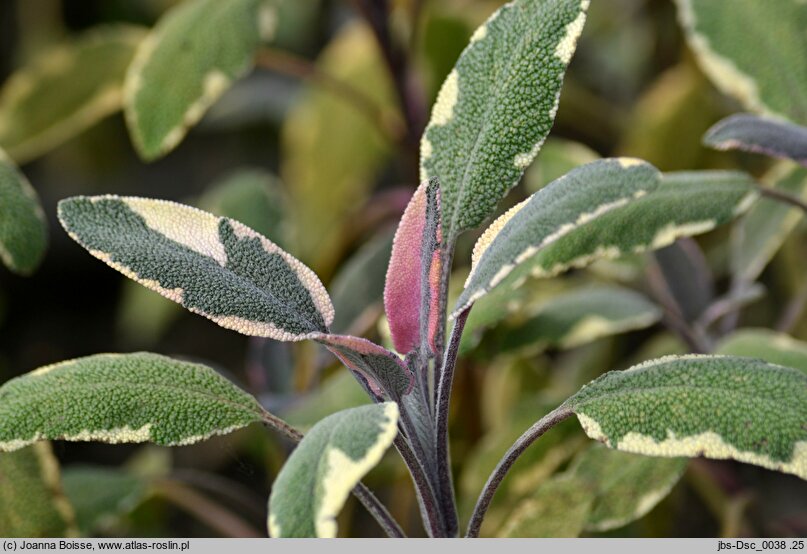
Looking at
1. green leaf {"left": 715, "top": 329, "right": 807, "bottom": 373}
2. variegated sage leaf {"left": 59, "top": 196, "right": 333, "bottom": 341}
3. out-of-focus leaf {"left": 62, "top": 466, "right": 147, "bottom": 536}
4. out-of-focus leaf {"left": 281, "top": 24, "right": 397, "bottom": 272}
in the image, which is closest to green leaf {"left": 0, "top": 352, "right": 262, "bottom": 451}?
variegated sage leaf {"left": 59, "top": 196, "right": 333, "bottom": 341}

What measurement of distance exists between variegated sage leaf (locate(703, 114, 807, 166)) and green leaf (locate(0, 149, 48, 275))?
0.49 meters

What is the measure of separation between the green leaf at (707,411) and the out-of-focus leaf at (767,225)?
35 centimetres

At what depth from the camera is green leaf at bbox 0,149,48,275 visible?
65 centimetres

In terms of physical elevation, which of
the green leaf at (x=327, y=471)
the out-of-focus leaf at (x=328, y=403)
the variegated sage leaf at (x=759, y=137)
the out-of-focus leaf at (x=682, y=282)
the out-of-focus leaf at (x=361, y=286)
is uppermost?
the variegated sage leaf at (x=759, y=137)

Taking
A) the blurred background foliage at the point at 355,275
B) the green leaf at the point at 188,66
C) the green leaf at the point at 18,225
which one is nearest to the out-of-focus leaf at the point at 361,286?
the blurred background foliage at the point at 355,275

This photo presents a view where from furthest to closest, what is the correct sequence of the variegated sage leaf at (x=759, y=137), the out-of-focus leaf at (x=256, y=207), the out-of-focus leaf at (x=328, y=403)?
the out-of-focus leaf at (x=256, y=207), the out-of-focus leaf at (x=328, y=403), the variegated sage leaf at (x=759, y=137)

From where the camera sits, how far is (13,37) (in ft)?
6.47

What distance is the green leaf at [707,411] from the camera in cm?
49

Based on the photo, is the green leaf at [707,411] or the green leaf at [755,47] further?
the green leaf at [755,47]

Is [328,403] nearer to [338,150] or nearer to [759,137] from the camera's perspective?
[759,137]

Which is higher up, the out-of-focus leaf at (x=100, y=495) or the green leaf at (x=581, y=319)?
the green leaf at (x=581, y=319)

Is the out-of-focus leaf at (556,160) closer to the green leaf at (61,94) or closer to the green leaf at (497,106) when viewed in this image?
the green leaf at (497,106)

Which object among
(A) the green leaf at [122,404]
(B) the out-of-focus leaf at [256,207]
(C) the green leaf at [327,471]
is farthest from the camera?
(B) the out-of-focus leaf at [256,207]

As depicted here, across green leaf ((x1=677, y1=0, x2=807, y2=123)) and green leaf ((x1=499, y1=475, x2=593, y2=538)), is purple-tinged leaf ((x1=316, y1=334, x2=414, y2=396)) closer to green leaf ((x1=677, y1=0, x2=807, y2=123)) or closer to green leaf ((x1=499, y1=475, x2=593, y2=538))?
green leaf ((x1=499, y1=475, x2=593, y2=538))
